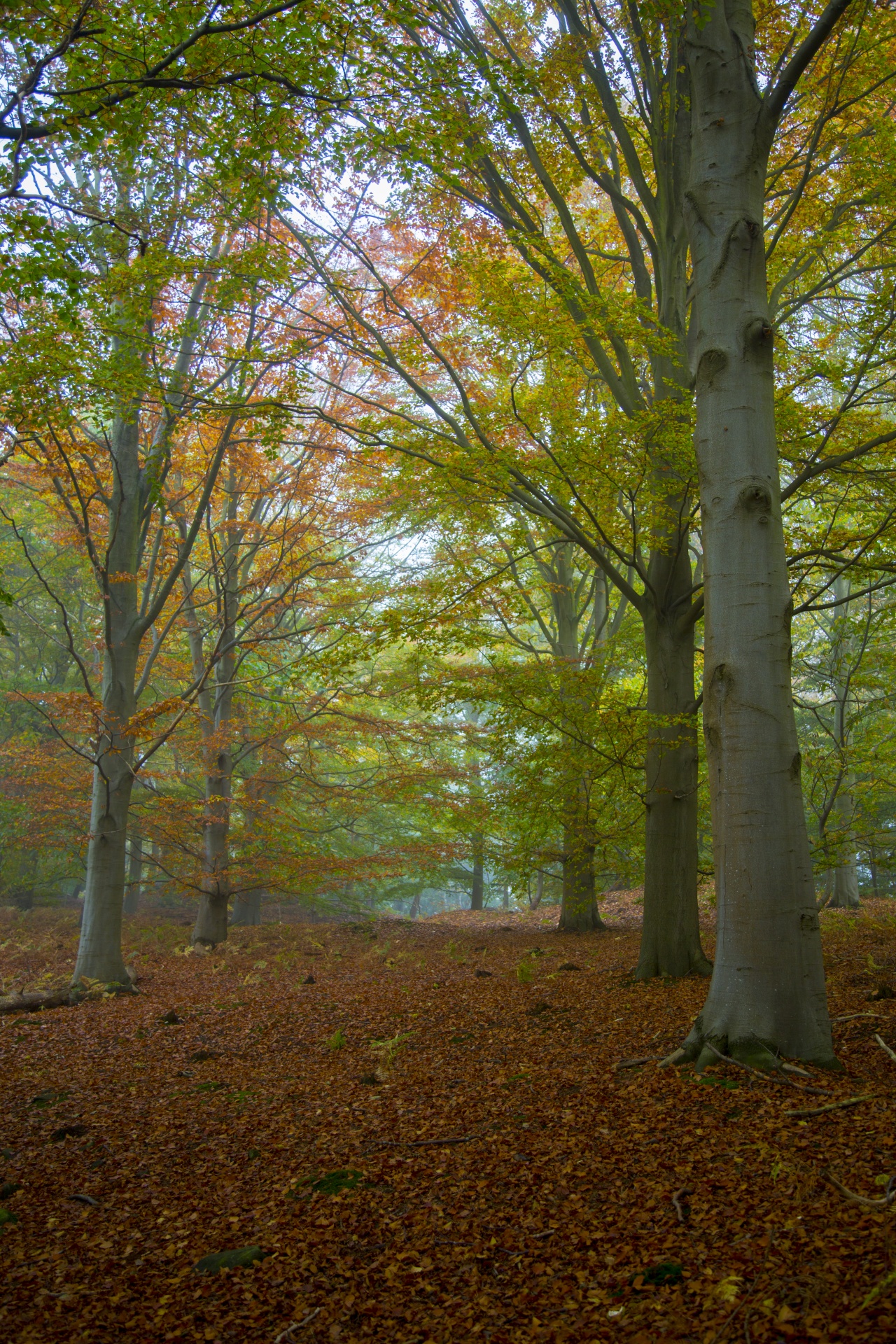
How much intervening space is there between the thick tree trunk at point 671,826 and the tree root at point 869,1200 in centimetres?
447

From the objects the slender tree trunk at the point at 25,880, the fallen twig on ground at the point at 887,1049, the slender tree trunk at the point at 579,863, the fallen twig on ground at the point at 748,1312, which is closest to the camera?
the fallen twig on ground at the point at 748,1312

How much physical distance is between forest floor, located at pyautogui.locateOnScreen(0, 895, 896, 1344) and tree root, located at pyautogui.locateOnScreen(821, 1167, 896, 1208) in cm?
3

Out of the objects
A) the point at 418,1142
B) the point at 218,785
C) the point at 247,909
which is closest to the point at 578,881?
the point at 218,785

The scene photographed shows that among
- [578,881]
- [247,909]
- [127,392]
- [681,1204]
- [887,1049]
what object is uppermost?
[127,392]

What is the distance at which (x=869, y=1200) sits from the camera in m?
2.38

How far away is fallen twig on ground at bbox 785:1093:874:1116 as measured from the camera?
123 inches

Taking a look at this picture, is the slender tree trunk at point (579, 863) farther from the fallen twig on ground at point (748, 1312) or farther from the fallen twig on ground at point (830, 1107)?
the fallen twig on ground at point (748, 1312)

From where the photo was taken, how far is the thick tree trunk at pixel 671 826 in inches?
273

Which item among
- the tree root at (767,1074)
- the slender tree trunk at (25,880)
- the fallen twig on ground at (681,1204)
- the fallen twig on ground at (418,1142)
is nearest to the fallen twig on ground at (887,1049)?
the tree root at (767,1074)

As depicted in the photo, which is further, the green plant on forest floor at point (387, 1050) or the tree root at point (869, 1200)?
the green plant on forest floor at point (387, 1050)

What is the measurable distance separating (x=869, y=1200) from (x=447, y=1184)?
4.97 feet

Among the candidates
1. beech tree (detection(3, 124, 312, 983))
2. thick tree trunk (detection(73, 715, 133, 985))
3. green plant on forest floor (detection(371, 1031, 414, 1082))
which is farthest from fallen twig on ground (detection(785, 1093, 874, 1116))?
thick tree trunk (detection(73, 715, 133, 985))

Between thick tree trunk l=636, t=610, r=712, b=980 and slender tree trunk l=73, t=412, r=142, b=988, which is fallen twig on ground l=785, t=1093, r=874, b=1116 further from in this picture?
slender tree trunk l=73, t=412, r=142, b=988

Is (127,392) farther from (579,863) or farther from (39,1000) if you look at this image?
(579,863)
